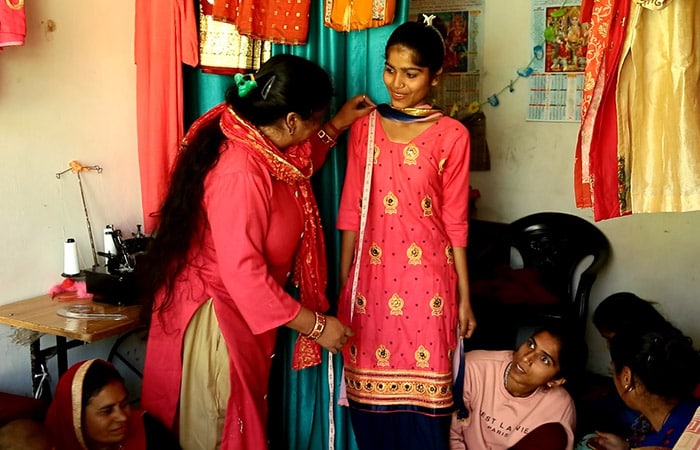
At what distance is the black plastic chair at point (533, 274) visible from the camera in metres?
3.38

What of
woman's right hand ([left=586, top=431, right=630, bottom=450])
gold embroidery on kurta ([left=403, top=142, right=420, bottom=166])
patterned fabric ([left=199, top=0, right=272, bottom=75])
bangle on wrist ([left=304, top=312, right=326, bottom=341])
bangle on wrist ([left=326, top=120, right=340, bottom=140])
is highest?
patterned fabric ([left=199, top=0, right=272, bottom=75])

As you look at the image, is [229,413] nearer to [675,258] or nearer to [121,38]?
[121,38]

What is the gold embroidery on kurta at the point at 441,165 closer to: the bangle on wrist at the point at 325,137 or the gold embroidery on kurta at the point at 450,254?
the gold embroidery on kurta at the point at 450,254

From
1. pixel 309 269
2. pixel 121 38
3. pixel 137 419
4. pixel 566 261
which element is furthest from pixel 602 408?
pixel 121 38

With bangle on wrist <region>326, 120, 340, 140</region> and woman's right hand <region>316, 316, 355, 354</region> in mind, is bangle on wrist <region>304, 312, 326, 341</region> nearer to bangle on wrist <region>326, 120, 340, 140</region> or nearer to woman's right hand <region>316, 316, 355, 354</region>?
woman's right hand <region>316, 316, 355, 354</region>

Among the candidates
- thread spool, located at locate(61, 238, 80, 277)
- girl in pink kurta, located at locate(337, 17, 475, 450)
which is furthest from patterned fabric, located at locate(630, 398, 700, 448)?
thread spool, located at locate(61, 238, 80, 277)

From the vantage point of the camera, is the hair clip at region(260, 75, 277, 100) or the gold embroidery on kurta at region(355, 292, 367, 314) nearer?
the hair clip at region(260, 75, 277, 100)

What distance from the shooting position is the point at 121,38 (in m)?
2.77

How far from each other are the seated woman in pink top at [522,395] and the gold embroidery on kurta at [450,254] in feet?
1.35

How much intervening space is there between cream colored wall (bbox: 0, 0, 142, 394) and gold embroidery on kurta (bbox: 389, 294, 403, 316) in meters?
1.22

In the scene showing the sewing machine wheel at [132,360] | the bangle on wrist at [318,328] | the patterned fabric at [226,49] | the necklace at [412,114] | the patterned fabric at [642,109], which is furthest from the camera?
the sewing machine wheel at [132,360]

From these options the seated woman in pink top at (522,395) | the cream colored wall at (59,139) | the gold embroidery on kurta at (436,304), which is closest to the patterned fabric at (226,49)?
the cream colored wall at (59,139)

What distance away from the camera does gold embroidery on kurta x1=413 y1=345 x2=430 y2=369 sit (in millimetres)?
2246

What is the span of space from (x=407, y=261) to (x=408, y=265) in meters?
0.01
